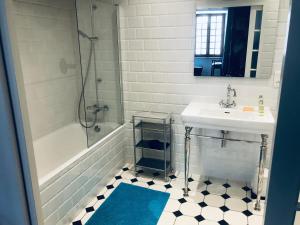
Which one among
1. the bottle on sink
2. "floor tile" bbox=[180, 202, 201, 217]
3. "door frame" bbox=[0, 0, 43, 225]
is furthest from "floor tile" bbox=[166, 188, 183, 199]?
"door frame" bbox=[0, 0, 43, 225]

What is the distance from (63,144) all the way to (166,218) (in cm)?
139

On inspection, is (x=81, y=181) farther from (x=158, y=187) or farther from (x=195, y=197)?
(x=195, y=197)

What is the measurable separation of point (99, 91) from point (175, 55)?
93 cm

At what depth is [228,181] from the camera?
2701 mm

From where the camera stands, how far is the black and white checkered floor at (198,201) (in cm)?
214

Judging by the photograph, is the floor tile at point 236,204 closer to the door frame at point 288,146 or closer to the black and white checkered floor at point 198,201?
the black and white checkered floor at point 198,201

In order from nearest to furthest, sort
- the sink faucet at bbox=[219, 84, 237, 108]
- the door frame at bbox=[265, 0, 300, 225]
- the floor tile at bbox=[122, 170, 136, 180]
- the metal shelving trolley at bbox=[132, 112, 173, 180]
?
the door frame at bbox=[265, 0, 300, 225]
the sink faucet at bbox=[219, 84, 237, 108]
the metal shelving trolley at bbox=[132, 112, 173, 180]
the floor tile at bbox=[122, 170, 136, 180]

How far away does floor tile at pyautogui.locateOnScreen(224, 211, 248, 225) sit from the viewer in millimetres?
2096

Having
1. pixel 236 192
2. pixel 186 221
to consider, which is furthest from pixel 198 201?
pixel 236 192

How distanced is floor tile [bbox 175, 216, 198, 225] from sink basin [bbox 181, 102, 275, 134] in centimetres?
81

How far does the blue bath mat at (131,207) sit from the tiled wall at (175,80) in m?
0.61

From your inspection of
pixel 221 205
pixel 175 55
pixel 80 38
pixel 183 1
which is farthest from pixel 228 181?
pixel 80 38

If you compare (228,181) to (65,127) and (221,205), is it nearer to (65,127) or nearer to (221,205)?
(221,205)

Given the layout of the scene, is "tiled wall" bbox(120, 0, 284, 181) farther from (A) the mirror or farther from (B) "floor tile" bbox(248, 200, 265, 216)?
(B) "floor tile" bbox(248, 200, 265, 216)
